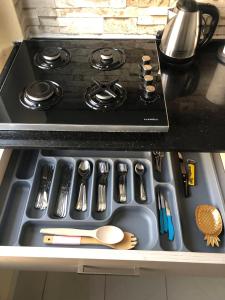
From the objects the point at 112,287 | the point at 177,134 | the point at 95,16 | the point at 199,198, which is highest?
the point at 95,16

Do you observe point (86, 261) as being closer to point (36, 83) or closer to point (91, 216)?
point (91, 216)

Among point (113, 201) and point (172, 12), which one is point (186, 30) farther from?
point (113, 201)

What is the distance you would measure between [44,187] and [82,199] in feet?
0.42

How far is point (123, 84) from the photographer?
0.83 meters

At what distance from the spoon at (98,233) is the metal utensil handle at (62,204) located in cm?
6

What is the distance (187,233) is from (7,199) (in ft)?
1.74

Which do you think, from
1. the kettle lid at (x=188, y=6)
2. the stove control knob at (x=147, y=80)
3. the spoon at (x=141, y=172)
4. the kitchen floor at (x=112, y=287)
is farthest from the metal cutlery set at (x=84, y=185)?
the kitchen floor at (x=112, y=287)

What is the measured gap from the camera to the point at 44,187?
2.65 ft

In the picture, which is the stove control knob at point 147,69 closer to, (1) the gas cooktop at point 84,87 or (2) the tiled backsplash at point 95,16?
(1) the gas cooktop at point 84,87

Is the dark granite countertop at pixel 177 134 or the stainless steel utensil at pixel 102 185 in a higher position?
the dark granite countertop at pixel 177 134

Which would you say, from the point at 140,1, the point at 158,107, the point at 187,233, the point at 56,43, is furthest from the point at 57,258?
the point at 140,1

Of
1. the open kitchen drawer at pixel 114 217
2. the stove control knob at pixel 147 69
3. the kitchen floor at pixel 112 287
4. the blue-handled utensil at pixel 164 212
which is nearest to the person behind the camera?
the open kitchen drawer at pixel 114 217

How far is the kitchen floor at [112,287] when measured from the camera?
119 centimetres

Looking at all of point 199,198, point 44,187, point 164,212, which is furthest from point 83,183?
point 199,198
